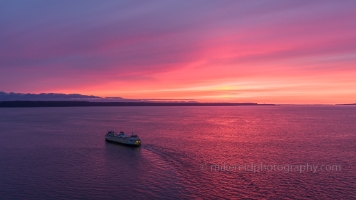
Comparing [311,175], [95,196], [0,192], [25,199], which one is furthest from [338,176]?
[0,192]

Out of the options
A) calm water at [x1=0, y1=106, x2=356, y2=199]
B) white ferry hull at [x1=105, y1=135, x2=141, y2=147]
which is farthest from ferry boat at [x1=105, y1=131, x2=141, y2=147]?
calm water at [x1=0, y1=106, x2=356, y2=199]

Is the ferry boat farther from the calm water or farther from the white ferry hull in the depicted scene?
the calm water

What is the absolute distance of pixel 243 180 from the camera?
41938 mm

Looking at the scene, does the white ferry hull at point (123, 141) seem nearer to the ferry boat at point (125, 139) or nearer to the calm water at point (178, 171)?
the ferry boat at point (125, 139)

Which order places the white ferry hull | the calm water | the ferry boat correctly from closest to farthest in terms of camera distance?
the calm water, the white ferry hull, the ferry boat

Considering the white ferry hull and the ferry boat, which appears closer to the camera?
the white ferry hull

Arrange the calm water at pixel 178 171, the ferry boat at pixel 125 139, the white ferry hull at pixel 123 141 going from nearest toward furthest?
the calm water at pixel 178 171 < the white ferry hull at pixel 123 141 < the ferry boat at pixel 125 139

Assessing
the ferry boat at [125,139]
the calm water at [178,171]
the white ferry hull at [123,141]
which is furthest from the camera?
the ferry boat at [125,139]

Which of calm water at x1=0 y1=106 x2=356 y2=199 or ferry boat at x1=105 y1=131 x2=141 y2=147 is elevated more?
ferry boat at x1=105 y1=131 x2=141 y2=147

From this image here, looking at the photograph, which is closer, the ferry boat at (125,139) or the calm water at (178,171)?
the calm water at (178,171)

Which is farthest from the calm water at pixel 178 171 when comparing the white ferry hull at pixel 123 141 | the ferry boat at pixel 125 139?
the ferry boat at pixel 125 139

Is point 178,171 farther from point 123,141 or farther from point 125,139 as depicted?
point 123,141

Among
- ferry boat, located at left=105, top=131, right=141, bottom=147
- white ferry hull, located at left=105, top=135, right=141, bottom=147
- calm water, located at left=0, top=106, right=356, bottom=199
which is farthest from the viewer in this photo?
ferry boat, located at left=105, top=131, right=141, bottom=147

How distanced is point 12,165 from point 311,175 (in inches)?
1940
